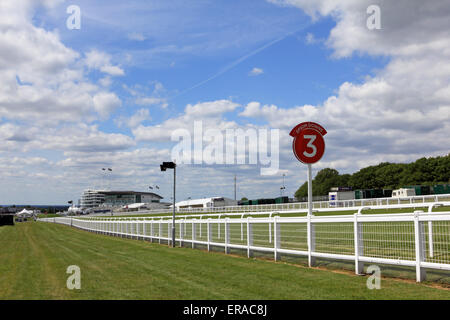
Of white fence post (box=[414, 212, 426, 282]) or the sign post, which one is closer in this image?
white fence post (box=[414, 212, 426, 282])

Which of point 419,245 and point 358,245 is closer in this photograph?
point 419,245

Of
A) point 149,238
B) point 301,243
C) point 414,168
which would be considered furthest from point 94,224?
point 414,168

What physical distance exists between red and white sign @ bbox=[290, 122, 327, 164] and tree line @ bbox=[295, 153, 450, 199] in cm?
9147

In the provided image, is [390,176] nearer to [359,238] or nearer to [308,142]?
[308,142]

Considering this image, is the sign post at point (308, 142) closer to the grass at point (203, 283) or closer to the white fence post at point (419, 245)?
the grass at point (203, 283)

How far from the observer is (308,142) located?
1382 cm

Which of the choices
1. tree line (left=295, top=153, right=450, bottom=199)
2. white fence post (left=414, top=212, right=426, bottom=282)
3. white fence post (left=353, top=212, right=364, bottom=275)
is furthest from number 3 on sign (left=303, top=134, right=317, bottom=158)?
tree line (left=295, top=153, right=450, bottom=199)

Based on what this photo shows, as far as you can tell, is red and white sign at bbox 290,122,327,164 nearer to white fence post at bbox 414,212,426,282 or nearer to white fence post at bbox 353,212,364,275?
white fence post at bbox 353,212,364,275

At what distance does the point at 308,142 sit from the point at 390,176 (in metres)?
119

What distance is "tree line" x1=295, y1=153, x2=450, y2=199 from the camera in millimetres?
107312

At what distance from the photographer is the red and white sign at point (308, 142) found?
13.8 metres

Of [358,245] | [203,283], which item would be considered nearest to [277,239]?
[358,245]

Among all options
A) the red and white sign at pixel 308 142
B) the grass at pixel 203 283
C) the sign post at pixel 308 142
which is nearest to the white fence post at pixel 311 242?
the grass at pixel 203 283
